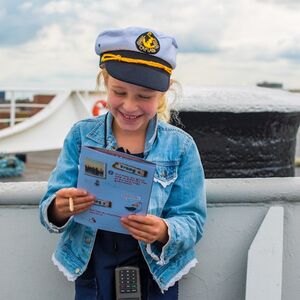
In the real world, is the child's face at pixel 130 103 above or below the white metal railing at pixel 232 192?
above

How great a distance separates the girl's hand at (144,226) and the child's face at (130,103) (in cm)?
31

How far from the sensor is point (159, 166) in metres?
2.19

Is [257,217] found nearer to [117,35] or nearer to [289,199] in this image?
[289,199]

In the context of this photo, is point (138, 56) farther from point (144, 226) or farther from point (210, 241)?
point (210, 241)

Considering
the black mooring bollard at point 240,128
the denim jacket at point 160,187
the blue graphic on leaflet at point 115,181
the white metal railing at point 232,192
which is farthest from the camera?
the black mooring bollard at point 240,128

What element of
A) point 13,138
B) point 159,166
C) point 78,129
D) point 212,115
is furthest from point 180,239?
point 13,138

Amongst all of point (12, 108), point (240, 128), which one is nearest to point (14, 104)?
point (12, 108)

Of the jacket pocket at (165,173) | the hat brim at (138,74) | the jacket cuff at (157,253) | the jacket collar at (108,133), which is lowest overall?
the jacket cuff at (157,253)

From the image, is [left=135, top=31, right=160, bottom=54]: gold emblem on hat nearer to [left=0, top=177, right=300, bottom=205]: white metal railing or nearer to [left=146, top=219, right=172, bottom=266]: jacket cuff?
[left=146, top=219, right=172, bottom=266]: jacket cuff

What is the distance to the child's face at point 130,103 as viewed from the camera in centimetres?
205

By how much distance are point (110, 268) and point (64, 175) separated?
0.36 meters

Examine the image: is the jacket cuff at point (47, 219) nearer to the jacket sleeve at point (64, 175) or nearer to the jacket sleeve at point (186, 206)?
the jacket sleeve at point (64, 175)

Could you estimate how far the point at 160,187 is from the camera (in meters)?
2.20

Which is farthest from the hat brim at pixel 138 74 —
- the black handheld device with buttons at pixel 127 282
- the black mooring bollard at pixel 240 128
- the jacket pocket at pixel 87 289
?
the black mooring bollard at pixel 240 128
